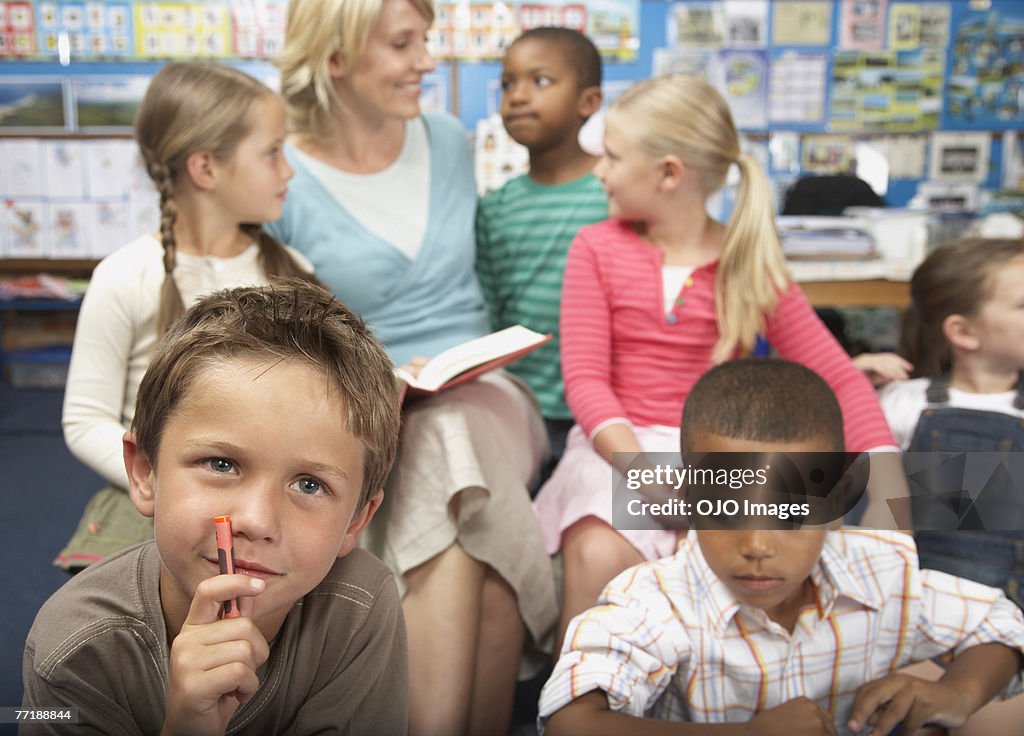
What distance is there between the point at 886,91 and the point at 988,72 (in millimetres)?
341

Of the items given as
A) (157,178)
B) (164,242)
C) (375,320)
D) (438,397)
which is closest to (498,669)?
(438,397)

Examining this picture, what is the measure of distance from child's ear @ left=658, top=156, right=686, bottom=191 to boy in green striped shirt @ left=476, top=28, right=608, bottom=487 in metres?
0.21

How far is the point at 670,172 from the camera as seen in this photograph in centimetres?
150

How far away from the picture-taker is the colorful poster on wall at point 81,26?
3.04 metres

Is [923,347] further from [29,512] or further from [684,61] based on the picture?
[684,61]

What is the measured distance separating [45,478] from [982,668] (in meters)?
1.34

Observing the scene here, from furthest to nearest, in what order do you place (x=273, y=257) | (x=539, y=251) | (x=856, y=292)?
(x=856, y=292) → (x=539, y=251) → (x=273, y=257)

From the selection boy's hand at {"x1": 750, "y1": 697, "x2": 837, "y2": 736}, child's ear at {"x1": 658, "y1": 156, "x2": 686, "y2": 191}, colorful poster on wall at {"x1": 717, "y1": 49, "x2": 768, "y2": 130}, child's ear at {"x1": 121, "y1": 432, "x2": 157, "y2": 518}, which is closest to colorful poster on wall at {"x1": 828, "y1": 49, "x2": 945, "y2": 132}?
colorful poster on wall at {"x1": 717, "y1": 49, "x2": 768, "y2": 130}

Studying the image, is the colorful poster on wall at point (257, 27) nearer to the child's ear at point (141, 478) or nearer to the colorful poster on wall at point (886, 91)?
the colorful poster on wall at point (886, 91)

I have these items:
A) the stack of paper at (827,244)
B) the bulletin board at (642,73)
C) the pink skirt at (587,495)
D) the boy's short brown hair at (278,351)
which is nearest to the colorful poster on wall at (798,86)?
the bulletin board at (642,73)

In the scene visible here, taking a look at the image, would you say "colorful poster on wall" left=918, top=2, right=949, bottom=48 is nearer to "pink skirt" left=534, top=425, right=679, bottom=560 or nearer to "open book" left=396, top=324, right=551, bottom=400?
"pink skirt" left=534, top=425, right=679, bottom=560

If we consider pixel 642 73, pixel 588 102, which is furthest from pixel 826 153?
pixel 588 102

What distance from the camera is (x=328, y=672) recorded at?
87 centimetres

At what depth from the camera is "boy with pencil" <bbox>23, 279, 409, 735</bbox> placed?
707 millimetres
